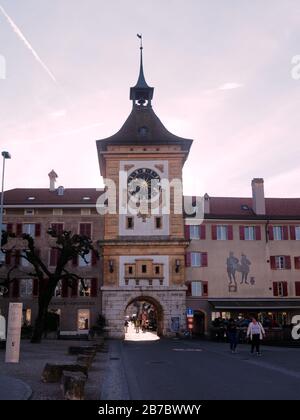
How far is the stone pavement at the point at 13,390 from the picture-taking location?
31.5 ft

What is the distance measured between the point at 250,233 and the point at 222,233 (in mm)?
2731

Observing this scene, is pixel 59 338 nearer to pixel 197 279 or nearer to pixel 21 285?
pixel 21 285

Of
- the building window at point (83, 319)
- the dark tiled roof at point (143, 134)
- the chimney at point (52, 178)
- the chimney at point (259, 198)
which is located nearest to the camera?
the building window at point (83, 319)

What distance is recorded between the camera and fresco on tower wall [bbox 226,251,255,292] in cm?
4947

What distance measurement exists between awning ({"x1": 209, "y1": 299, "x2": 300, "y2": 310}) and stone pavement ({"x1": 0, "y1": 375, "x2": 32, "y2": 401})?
37.1 m

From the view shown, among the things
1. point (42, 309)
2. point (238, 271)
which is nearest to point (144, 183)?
point (238, 271)

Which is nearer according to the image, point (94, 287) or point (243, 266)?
point (94, 287)

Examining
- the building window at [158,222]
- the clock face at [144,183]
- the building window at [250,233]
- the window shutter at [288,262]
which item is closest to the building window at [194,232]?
the building window at [158,222]

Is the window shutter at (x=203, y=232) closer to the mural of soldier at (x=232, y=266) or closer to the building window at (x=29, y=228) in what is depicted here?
the mural of soldier at (x=232, y=266)

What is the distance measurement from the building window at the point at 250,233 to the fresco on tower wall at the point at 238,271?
1.85 m

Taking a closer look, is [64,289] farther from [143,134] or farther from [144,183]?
[143,134]

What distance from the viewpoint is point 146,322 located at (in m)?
80.8

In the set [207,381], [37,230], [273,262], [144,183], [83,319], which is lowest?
[207,381]
